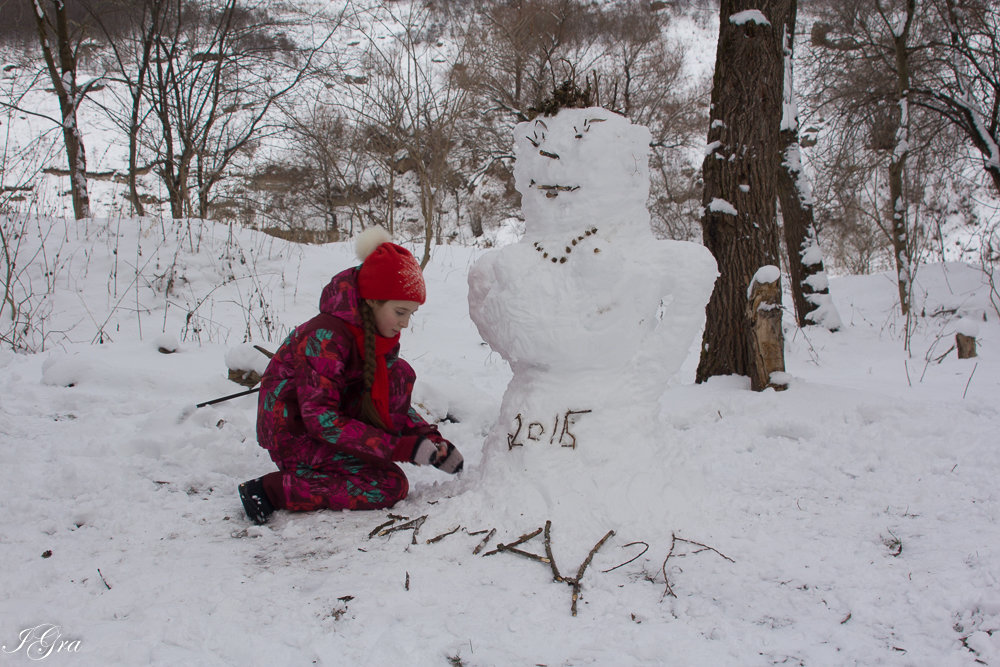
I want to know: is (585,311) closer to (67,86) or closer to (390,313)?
(390,313)

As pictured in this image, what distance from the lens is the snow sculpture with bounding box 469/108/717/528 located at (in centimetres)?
199

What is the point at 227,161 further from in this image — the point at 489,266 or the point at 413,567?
the point at 413,567

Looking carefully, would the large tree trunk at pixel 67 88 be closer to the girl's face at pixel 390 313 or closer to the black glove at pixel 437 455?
the girl's face at pixel 390 313

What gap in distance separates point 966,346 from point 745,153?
2540 millimetres

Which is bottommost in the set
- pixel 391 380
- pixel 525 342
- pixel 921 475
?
pixel 921 475

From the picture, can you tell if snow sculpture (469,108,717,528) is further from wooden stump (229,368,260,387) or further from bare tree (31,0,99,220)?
bare tree (31,0,99,220)

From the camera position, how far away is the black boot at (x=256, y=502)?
81.2 inches

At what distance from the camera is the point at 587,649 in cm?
134

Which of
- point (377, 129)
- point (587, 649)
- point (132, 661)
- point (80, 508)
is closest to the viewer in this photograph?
point (132, 661)

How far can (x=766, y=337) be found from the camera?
3.33 meters

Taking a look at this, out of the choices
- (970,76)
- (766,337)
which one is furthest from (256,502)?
(970,76)

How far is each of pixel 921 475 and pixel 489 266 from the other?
174cm

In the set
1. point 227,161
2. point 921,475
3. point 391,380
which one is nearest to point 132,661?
point 391,380

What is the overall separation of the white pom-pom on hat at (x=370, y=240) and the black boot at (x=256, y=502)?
886 millimetres
